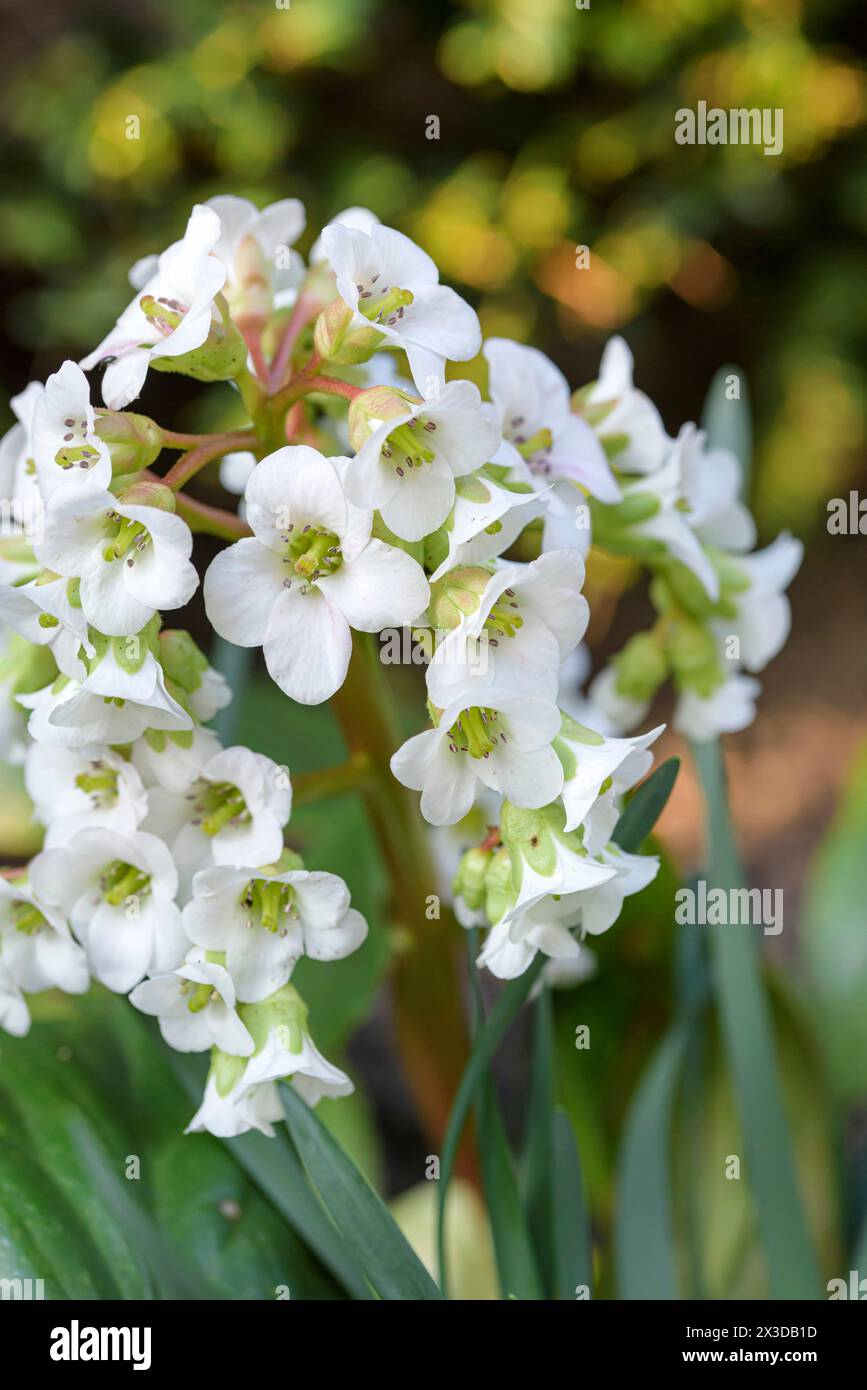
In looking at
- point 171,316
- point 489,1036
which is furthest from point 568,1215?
point 171,316

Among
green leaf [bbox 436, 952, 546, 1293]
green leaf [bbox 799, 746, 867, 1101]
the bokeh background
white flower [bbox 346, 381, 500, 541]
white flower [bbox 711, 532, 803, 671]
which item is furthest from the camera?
the bokeh background

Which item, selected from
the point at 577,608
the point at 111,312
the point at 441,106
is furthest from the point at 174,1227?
the point at 441,106

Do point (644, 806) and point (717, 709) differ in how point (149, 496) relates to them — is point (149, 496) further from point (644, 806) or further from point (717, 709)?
point (717, 709)

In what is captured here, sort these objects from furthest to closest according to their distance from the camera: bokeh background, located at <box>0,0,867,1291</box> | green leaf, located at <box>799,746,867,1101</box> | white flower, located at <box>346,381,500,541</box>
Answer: bokeh background, located at <box>0,0,867,1291</box> → green leaf, located at <box>799,746,867,1101</box> → white flower, located at <box>346,381,500,541</box>

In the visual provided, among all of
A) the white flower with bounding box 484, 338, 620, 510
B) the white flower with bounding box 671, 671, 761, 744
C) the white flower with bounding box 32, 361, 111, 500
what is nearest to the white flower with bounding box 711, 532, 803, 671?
the white flower with bounding box 671, 671, 761, 744

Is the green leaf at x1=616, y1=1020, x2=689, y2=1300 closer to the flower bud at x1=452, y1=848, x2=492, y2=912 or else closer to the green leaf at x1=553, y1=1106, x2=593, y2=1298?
the green leaf at x1=553, y1=1106, x2=593, y2=1298
